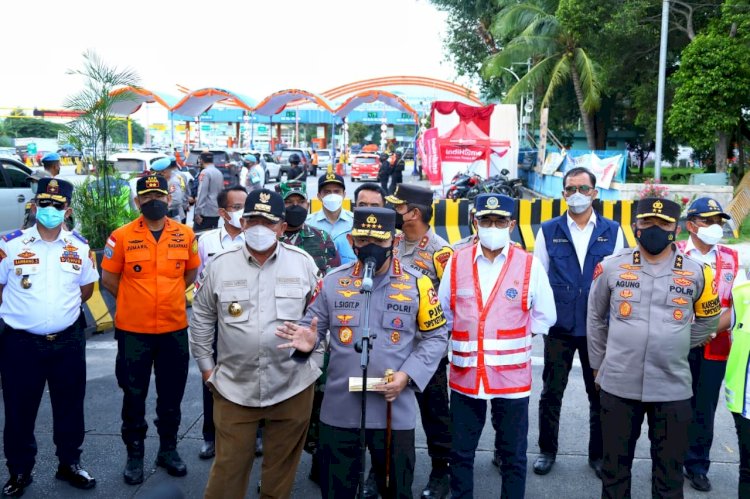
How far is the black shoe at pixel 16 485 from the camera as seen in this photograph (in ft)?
15.6

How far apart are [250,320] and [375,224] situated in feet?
2.92

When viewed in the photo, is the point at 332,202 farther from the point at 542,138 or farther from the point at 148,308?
the point at 542,138

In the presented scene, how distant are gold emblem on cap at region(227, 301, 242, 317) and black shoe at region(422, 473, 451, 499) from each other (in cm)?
192

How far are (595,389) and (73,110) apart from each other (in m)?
7.46

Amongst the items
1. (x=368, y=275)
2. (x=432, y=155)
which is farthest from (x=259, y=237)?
(x=432, y=155)

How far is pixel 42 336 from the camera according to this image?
4746 millimetres

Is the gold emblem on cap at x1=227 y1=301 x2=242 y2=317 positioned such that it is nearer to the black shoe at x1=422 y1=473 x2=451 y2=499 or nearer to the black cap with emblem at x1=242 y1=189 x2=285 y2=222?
the black cap with emblem at x1=242 y1=189 x2=285 y2=222

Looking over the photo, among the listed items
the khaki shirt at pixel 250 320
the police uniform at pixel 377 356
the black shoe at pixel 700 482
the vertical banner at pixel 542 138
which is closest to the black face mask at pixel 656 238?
the police uniform at pixel 377 356

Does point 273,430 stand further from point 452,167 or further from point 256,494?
point 452,167

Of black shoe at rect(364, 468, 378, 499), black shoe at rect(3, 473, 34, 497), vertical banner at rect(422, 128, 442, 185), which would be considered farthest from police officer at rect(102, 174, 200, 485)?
vertical banner at rect(422, 128, 442, 185)

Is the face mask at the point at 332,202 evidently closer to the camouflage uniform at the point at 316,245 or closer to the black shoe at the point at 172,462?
the camouflage uniform at the point at 316,245

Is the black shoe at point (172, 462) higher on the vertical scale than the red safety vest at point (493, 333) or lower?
lower

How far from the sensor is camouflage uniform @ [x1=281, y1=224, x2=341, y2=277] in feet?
17.6

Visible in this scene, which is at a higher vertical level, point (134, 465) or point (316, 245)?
point (316, 245)
